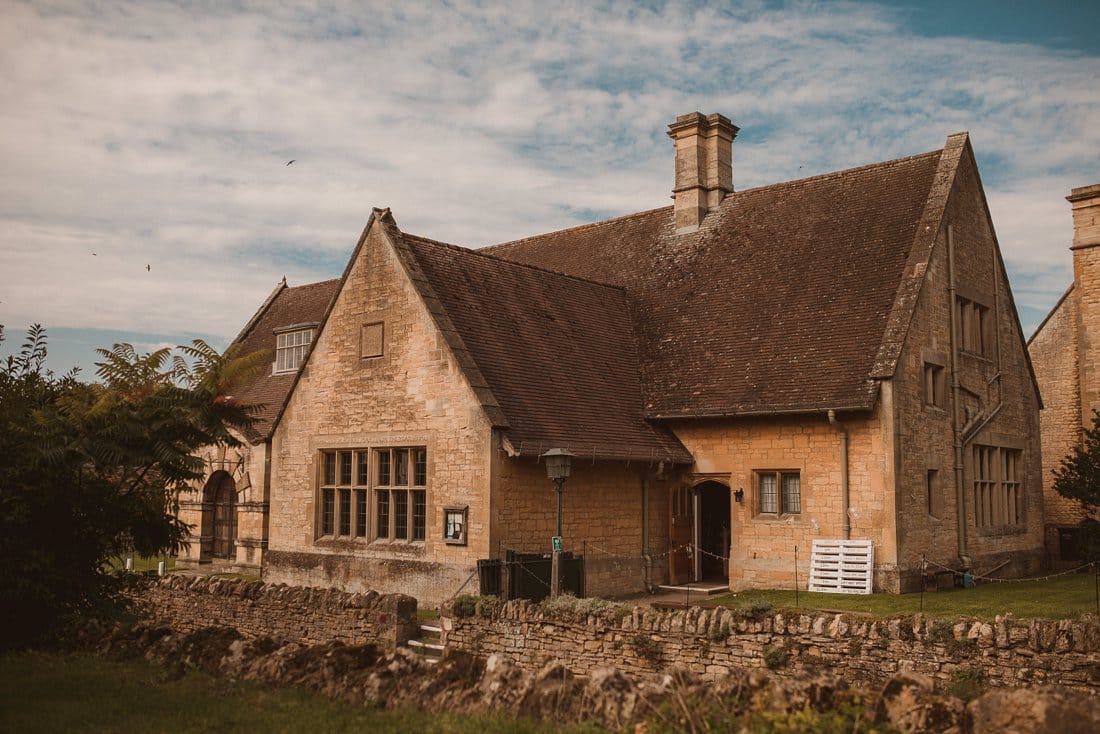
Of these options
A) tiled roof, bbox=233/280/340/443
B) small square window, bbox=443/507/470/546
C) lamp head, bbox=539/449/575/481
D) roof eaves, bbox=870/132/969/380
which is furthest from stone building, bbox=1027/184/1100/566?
tiled roof, bbox=233/280/340/443

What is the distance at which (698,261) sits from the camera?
81.4ft

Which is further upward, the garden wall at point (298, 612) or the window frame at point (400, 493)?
the window frame at point (400, 493)

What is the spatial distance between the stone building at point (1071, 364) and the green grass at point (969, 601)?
7.57m

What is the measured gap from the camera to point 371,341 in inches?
788

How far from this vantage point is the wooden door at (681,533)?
21.2 meters

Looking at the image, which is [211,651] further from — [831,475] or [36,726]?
[831,475]

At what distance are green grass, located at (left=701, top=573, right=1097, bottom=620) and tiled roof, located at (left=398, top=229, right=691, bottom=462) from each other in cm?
391

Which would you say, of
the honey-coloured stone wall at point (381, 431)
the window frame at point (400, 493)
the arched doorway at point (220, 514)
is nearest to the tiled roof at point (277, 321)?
the arched doorway at point (220, 514)

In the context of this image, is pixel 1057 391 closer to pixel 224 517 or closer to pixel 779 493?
pixel 779 493

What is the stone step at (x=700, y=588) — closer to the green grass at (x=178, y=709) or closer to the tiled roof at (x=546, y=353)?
the tiled roof at (x=546, y=353)

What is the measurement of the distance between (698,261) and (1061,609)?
1226 cm

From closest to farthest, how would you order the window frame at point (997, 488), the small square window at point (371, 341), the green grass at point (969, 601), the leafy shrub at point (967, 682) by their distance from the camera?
the leafy shrub at point (967, 682) < the green grass at point (969, 601) < the small square window at point (371, 341) < the window frame at point (997, 488)

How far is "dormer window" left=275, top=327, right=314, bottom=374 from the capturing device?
29.9 meters

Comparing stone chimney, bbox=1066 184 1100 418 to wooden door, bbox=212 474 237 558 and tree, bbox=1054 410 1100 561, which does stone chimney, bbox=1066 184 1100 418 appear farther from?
wooden door, bbox=212 474 237 558
